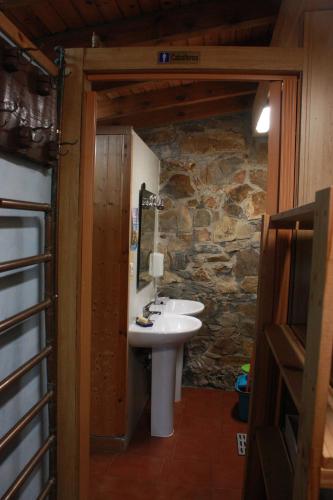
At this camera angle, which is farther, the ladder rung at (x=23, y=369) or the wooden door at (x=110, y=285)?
the wooden door at (x=110, y=285)

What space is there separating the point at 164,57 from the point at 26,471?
1.47m

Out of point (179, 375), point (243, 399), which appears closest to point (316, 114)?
point (243, 399)

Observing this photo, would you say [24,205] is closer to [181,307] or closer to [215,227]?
[181,307]

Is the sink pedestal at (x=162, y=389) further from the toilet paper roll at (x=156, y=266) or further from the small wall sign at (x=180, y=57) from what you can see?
the small wall sign at (x=180, y=57)

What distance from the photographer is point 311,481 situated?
2.28ft

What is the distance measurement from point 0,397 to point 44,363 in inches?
11.4

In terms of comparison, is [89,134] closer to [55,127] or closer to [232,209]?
[55,127]

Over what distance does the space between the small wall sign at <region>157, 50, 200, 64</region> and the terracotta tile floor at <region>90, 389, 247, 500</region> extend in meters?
2.17

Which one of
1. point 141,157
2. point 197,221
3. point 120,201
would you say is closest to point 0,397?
→ point 120,201

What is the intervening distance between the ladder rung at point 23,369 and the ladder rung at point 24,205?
1.57ft

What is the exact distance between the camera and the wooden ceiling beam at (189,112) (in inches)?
120

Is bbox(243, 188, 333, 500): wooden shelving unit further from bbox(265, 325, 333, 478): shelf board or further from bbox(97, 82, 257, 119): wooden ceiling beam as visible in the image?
bbox(97, 82, 257, 119): wooden ceiling beam

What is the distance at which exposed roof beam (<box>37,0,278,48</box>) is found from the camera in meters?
1.84

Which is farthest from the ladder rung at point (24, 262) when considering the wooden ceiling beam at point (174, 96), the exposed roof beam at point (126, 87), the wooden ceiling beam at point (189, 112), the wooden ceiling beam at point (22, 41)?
the wooden ceiling beam at point (189, 112)
